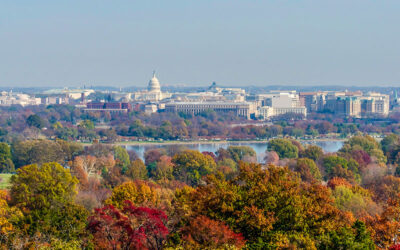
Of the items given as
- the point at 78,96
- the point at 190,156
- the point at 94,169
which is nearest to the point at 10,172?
the point at 94,169

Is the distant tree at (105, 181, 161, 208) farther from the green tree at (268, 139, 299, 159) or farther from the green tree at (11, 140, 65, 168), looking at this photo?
the green tree at (268, 139, 299, 159)

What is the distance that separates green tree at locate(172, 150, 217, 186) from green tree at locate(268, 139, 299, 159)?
13.6 meters

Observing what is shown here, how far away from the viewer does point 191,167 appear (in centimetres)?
4094

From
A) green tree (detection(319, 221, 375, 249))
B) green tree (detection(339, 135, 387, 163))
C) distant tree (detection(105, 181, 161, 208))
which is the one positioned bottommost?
green tree (detection(339, 135, 387, 163))

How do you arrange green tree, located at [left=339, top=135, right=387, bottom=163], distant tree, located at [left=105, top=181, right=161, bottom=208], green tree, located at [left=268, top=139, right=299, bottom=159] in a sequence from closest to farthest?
distant tree, located at [left=105, top=181, right=161, bottom=208] < green tree, located at [left=339, top=135, right=387, bottom=163] < green tree, located at [left=268, top=139, right=299, bottom=159]

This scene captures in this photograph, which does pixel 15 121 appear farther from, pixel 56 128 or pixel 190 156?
pixel 190 156

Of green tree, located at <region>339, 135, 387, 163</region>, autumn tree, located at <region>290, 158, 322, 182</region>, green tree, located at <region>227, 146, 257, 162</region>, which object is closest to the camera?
autumn tree, located at <region>290, 158, 322, 182</region>

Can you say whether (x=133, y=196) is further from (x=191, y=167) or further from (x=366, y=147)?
(x=366, y=147)

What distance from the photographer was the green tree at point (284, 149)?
180ft

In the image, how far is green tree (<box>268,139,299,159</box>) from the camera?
180 ft

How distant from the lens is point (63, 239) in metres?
22.2

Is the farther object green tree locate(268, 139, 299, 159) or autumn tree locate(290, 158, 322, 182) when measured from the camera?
green tree locate(268, 139, 299, 159)

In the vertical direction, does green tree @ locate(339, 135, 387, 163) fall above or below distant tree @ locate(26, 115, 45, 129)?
above

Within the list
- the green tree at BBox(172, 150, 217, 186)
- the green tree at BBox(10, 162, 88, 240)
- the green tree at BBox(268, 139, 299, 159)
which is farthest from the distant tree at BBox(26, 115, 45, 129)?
the green tree at BBox(10, 162, 88, 240)
